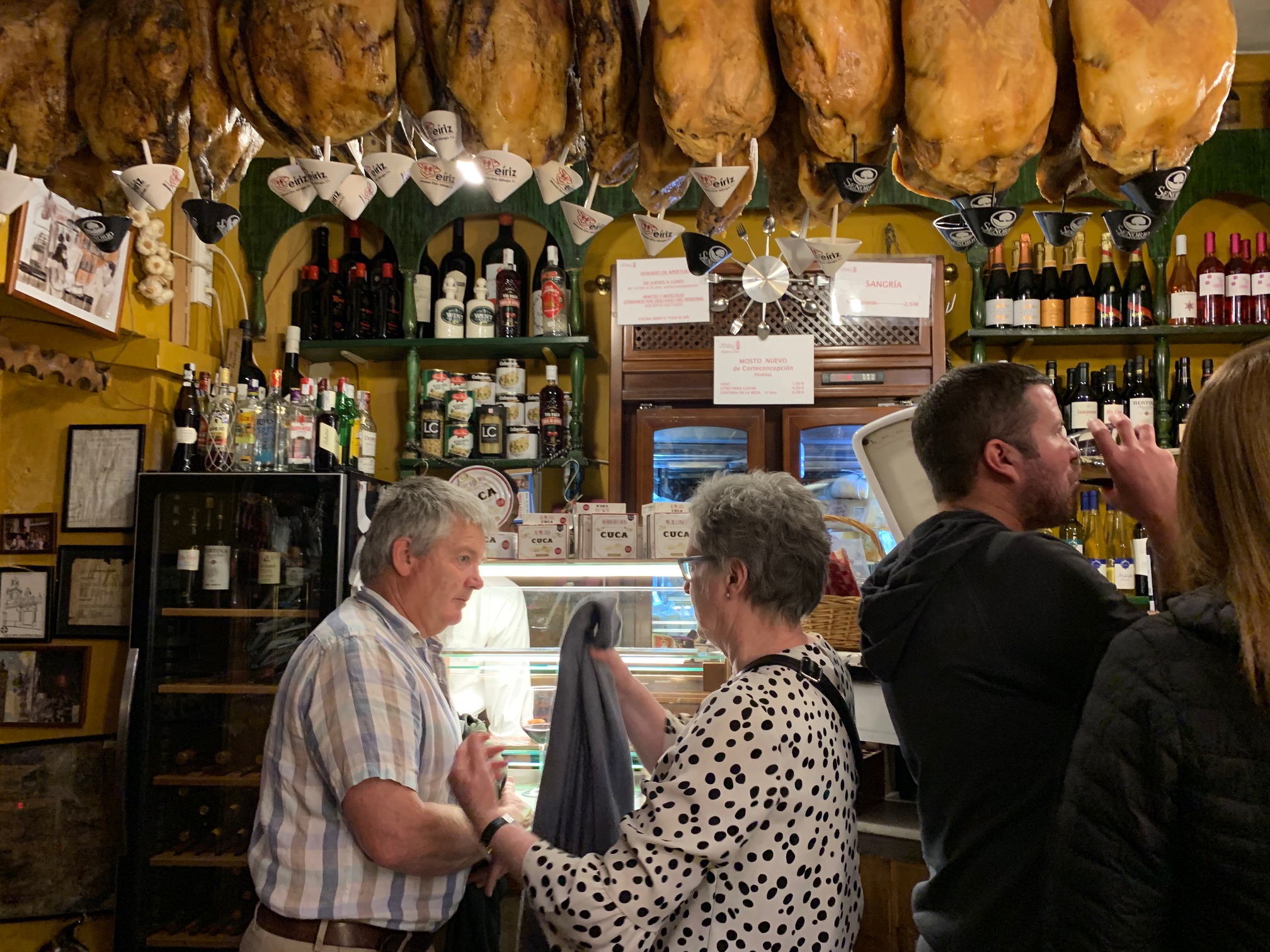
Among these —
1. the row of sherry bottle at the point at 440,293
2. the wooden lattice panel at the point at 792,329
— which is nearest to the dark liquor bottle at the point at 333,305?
the row of sherry bottle at the point at 440,293

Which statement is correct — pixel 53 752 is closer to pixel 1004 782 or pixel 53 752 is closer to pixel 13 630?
pixel 13 630

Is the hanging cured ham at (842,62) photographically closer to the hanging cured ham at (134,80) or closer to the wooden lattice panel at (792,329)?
the hanging cured ham at (134,80)

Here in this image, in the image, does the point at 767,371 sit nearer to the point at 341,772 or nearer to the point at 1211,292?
the point at 1211,292

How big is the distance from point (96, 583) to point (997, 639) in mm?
3926

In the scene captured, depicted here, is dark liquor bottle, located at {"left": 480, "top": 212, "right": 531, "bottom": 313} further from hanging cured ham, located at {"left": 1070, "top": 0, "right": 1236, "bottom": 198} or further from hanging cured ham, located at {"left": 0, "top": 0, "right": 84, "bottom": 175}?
hanging cured ham, located at {"left": 1070, "top": 0, "right": 1236, "bottom": 198}

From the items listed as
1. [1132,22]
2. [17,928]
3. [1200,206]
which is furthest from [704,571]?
[1200,206]

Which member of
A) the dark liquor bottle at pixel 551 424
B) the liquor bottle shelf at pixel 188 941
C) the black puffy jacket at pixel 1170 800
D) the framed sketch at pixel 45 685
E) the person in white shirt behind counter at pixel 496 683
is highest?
the dark liquor bottle at pixel 551 424

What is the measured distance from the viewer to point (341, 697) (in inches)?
67.7

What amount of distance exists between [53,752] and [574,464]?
8.04 feet

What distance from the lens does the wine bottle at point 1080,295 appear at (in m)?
4.27

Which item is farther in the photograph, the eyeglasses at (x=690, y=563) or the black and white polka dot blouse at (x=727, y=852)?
the eyeglasses at (x=690, y=563)

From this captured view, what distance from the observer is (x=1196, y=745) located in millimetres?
943

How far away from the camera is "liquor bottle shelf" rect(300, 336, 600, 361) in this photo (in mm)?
4434

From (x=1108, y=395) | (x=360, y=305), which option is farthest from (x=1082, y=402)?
(x=360, y=305)
